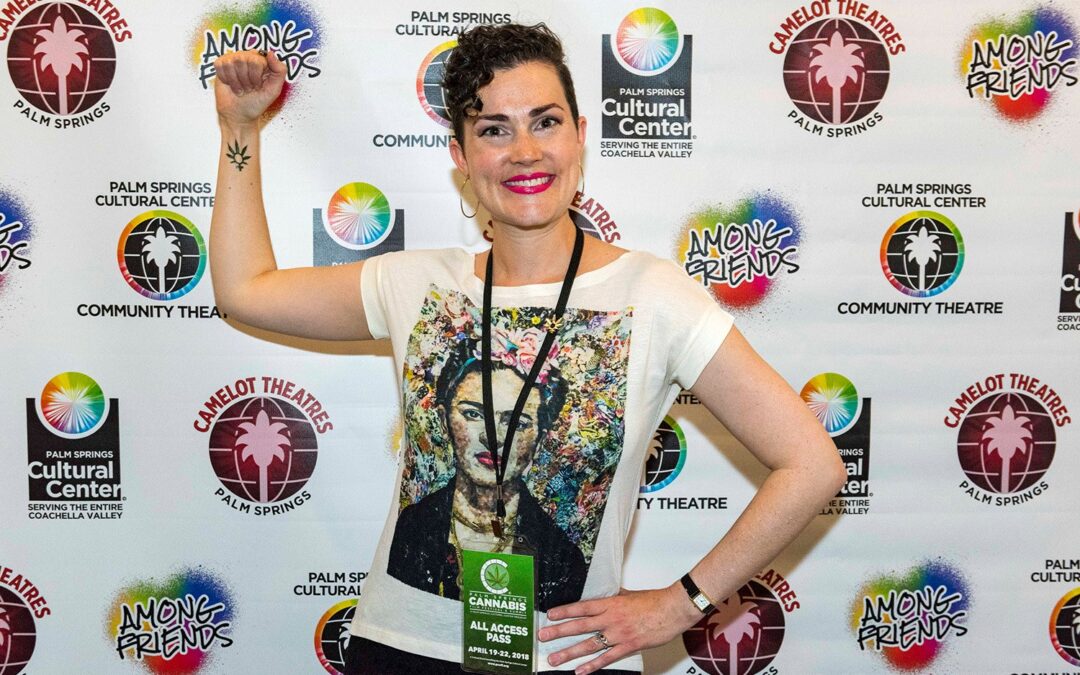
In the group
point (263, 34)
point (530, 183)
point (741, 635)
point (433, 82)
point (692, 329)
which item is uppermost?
point (263, 34)

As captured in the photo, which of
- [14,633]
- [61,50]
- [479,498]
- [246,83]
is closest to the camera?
[479,498]

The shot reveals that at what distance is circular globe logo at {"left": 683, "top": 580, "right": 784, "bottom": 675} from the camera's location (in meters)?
2.27

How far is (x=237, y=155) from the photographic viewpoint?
1.67 meters

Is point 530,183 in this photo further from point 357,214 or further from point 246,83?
point 357,214

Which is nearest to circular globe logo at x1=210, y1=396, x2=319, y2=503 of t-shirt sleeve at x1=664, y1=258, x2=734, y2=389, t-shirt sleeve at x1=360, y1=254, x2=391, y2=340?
t-shirt sleeve at x1=360, y1=254, x2=391, y2=340

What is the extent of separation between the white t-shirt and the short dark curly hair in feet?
1.03

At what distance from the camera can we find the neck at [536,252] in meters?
1.51

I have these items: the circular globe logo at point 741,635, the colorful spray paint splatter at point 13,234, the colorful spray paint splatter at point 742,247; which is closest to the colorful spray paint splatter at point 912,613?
the circular globe logo at point 741,635

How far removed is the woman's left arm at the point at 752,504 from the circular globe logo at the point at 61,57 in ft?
5.22

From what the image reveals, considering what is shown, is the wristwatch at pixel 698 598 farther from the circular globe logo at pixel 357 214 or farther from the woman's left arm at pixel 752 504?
the circular globe logo at pixel 357 214

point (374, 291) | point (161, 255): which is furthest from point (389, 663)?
point (161, 255)

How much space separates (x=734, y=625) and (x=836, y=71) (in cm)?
139

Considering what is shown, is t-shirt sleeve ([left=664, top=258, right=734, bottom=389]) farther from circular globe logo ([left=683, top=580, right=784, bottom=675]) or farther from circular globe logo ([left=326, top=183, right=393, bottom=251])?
circular globe logo ([left=683, top=580, right=784, bottom=675])

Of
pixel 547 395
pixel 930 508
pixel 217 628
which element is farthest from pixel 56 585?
pixel 930 508
